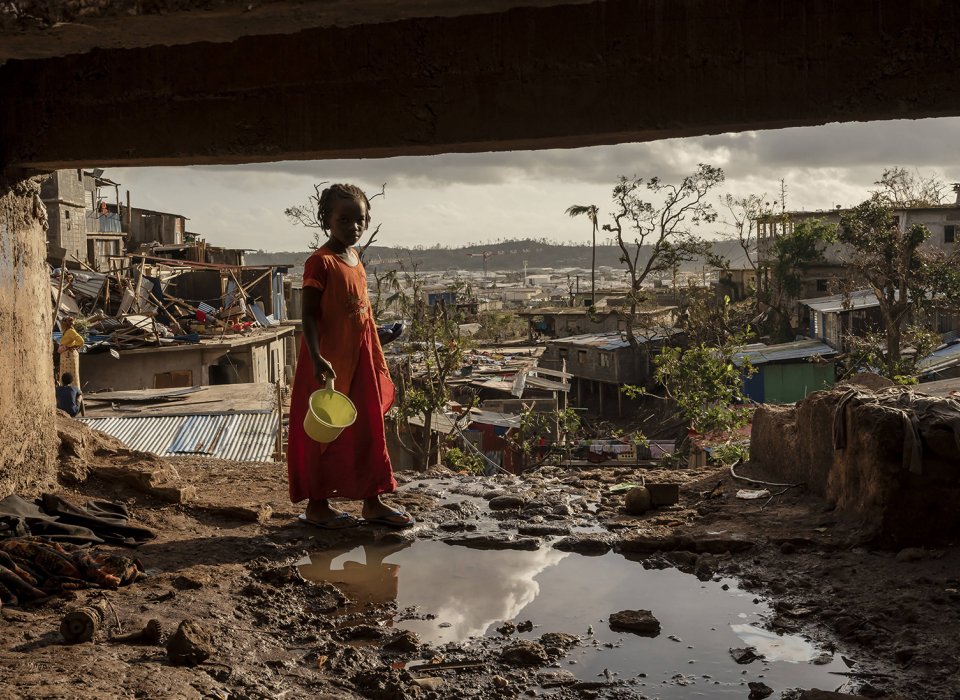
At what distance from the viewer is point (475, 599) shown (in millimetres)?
3748

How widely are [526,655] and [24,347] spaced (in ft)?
10.5

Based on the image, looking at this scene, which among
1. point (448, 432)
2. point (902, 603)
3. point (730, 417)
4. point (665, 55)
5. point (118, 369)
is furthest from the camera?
point (118, 369)

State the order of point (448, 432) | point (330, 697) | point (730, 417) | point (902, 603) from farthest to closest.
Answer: point (448, 432) → point (730, 417) → point (902, 603) → point (330, 697)

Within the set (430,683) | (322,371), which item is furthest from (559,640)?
(322,371)

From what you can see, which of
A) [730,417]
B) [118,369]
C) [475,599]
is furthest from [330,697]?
[118,369]

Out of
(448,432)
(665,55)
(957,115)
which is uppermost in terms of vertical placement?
(665,55)

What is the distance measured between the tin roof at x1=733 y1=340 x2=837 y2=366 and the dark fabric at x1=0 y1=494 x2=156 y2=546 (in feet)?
70.8

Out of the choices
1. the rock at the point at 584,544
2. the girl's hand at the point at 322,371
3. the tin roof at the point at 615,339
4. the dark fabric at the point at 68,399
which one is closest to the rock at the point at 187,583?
the girl's hand at the point at 322,371

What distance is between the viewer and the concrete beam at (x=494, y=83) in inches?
140

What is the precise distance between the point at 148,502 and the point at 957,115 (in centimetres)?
441

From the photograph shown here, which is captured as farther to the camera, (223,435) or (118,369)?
(118,369)

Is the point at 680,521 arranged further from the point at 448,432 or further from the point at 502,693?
the point at 448,432

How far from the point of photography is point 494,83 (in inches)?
152

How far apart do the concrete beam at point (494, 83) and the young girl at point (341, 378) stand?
586 mm
